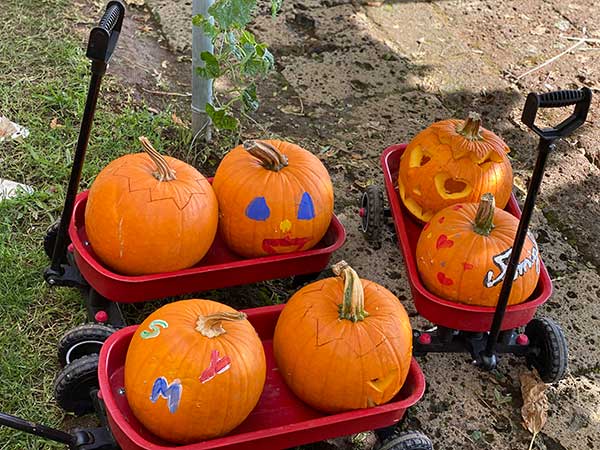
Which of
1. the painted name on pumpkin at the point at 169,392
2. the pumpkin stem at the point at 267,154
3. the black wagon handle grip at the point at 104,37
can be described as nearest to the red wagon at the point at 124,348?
the black wagon handle grip at the point at 104,37

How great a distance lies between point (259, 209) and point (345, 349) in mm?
684

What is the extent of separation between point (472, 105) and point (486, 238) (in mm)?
1858

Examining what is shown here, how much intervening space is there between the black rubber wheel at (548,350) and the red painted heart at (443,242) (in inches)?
19.4

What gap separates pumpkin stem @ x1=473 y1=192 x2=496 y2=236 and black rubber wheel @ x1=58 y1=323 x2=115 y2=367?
4.37 ft

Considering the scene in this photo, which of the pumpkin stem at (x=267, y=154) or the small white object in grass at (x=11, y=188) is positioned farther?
the small white object in grass at (x=11, y=188)

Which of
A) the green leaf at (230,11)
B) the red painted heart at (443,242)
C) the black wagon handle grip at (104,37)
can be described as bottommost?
the red painted heart at (443,242)

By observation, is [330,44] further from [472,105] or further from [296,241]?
[296,241]

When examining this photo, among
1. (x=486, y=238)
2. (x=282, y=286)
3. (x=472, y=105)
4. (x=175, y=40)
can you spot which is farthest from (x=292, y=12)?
(x=486, y=238)

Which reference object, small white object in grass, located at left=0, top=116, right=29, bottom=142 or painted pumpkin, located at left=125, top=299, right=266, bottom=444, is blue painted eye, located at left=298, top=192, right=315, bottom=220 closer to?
painted pumpkin, located at left=125, top=299, right=266, bottom=444

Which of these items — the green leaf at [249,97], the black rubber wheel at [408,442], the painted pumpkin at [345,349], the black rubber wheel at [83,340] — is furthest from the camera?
the green leaf at [249,97]

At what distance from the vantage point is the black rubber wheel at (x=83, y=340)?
2553 mm

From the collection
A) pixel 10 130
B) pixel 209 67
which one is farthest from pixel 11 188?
pixel 209 67

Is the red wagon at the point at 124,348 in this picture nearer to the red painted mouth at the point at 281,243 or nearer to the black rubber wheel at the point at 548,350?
the red painted mouth at the point at 281,243

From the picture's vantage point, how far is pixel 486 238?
2686 millimetres
